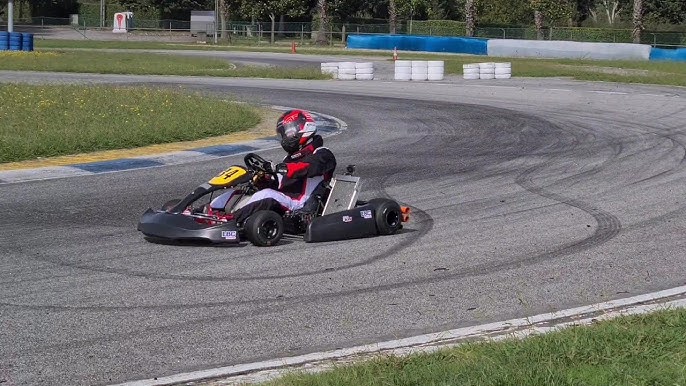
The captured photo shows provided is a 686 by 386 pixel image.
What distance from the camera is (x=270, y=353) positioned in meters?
5.49

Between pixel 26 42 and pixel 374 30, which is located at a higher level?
pixel 374 30

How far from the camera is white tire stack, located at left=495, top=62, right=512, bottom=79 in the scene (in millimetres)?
31781

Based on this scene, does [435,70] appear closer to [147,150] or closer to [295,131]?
[147,150]

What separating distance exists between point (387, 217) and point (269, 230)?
1.05 m

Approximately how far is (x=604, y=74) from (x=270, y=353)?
28886mm

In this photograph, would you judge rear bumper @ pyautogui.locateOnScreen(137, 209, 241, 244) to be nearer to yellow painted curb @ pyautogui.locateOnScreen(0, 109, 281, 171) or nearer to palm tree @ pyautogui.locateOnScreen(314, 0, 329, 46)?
yellow painted curb @ pyautogui.locateOnScreen(0, 109, 281, 171)

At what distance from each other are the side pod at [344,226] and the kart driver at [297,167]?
356 mm

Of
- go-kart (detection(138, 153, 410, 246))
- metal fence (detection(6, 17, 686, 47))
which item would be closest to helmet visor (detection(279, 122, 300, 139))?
go-kart (detection(138, 153, 410, 246))

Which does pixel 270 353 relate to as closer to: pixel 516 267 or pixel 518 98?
pixel 516 267

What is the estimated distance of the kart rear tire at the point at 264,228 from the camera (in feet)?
26.5

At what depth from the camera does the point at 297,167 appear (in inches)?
337

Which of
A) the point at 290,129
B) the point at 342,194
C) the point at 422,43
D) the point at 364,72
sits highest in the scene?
the point at 422,43

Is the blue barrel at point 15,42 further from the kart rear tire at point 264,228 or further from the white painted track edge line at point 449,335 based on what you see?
the white painted track edge line at point 449,335

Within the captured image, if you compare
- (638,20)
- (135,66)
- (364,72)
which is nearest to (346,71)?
(364,72)
